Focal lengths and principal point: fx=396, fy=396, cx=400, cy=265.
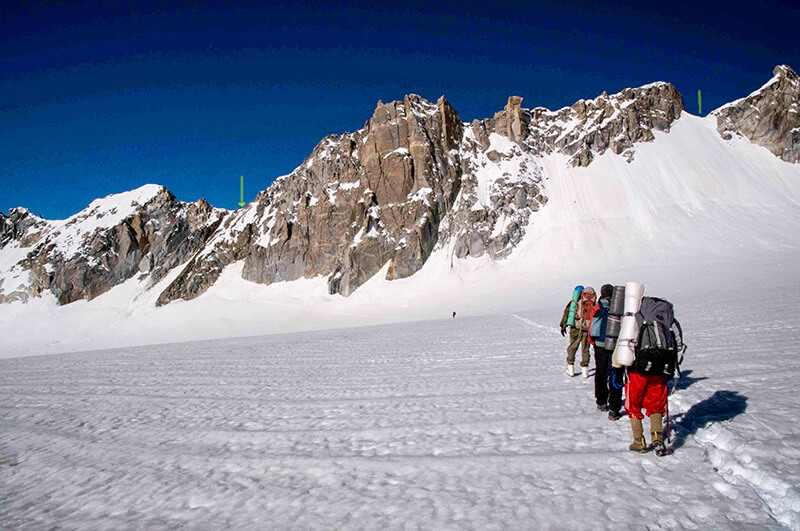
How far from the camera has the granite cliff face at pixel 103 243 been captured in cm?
7919

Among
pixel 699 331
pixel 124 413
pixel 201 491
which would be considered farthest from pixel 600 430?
pixel 699 331

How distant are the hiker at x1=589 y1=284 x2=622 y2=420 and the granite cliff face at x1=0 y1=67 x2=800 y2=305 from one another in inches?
2139

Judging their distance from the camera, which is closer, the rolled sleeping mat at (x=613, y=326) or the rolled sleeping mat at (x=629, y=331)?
the rolled sleeping mat at (x=629, y=331)

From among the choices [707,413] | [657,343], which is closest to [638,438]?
[657,343]

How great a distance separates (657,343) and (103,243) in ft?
329

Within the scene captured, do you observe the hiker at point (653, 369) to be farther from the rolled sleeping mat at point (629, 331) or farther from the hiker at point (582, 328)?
the hiker at point (582, 328)

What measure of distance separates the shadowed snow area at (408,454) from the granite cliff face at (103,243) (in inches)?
3381

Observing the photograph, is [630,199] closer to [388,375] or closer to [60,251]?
[388,375]

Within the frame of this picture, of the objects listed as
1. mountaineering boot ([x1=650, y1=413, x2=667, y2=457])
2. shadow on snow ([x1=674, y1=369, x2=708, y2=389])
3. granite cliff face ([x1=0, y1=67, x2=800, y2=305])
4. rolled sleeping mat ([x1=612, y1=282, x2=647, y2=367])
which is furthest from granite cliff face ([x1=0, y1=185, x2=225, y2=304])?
mountaineering boot ([x1=650, y1=413, x2=667, y2=457])

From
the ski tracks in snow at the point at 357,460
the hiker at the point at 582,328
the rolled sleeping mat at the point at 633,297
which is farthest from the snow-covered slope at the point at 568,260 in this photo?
the rolled sleeping mat at the point at 633,297

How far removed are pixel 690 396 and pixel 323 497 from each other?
5.44m

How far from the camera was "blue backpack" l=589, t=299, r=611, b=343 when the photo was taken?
18.4 feet

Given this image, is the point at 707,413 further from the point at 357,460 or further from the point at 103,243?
the point at 103,243

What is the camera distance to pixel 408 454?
14.5 ft
